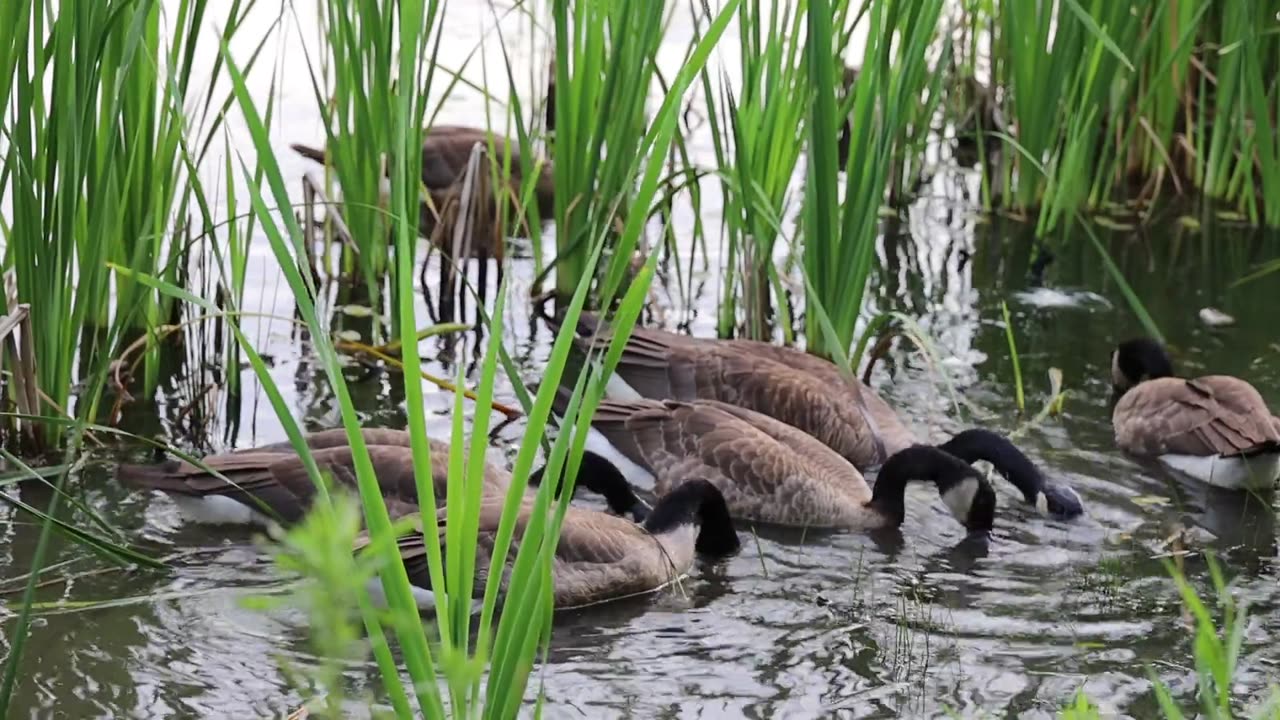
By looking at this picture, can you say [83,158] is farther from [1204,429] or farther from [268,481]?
[1204,429]

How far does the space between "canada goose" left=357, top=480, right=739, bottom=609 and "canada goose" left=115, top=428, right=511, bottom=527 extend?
0.26 metres

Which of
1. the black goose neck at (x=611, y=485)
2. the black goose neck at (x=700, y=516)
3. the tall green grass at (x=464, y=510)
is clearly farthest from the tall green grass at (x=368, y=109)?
the tall green grass at (x=464, y=510)

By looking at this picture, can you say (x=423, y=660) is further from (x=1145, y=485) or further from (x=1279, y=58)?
(x=1279, y=58)

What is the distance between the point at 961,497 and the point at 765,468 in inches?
31.5

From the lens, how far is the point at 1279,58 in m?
9.68

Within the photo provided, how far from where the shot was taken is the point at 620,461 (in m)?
7.31

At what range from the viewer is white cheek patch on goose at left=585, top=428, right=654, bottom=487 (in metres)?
7.24

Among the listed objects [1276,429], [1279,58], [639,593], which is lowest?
[639,593]

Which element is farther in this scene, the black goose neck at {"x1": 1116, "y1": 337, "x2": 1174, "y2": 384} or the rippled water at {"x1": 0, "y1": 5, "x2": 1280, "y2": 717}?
the black goose neck at {"x1": 1116, "y1": 337, "x2": 1174, "y2": 384}

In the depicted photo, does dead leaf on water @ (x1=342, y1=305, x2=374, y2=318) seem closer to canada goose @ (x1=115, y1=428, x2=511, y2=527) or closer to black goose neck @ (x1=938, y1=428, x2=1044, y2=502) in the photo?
canada goose @ (x1=115, y1=428, x2=511, y2=527)

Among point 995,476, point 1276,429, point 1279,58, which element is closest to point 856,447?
point 995,476

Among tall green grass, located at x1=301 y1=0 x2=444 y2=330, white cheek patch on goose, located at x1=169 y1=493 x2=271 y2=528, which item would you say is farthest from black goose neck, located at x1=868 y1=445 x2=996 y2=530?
white cheek patch on goose, located at x1=169 y1=493 x2=271 y2=528

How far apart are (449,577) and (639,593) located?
253 centimetres

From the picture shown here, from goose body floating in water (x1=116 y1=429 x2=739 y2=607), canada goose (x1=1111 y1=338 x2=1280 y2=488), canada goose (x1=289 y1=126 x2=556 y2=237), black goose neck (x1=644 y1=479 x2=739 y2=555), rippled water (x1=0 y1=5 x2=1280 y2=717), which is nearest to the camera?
rippled water (x1=0 y1=5 x2=1280 y2=717)
